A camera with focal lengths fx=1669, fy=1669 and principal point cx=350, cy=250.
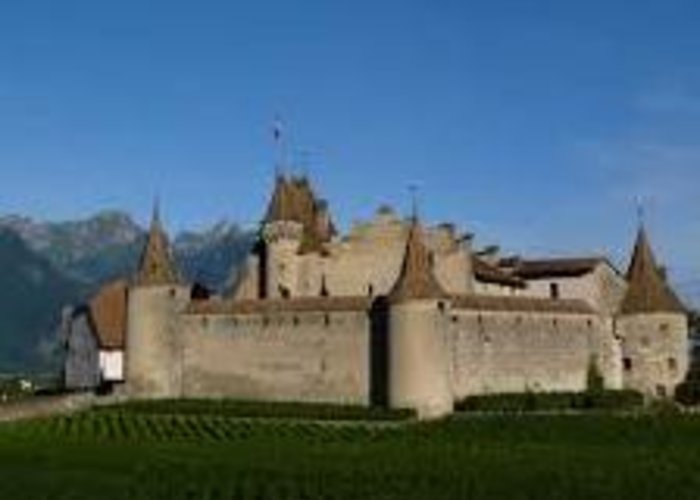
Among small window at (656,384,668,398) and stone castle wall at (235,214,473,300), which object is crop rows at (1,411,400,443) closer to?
stone castle wall at (235,214,473,300)

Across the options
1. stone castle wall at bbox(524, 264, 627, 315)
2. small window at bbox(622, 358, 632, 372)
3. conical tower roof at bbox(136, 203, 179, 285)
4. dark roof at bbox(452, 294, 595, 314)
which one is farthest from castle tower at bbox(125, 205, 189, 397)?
small window at bbox(622, 358, 632, 372)

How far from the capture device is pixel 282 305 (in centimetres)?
7888

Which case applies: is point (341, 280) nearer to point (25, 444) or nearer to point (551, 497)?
point (25, 444)

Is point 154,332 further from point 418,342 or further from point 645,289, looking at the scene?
point 645,289

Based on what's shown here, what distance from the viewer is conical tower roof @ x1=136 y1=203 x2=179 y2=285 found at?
3243 inches

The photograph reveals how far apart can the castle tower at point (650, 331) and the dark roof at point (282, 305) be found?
46.8 ft

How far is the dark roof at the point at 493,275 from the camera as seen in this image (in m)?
85.2

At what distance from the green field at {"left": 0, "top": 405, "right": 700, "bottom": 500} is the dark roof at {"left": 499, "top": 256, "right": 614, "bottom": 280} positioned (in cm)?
1840

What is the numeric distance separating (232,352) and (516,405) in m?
15.1

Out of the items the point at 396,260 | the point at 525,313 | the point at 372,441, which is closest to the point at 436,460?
the point at 372,441

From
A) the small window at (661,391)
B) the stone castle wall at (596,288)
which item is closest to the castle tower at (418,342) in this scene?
the stone castle wall at (596,288)

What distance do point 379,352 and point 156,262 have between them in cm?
1386

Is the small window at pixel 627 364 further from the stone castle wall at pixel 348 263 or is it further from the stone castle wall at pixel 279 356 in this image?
the stone castle wall at pixel 279 356

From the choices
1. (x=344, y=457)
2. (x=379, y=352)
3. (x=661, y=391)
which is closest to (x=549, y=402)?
(x=379, y=352)
